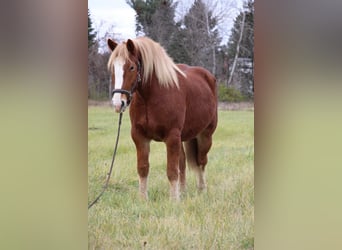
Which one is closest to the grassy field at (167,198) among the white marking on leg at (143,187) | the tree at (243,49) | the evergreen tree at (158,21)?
the white marking on leg at (143,187)

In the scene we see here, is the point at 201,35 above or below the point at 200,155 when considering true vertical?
above

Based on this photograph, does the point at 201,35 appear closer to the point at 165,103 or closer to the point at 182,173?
the point at 165,103

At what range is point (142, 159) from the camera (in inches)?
76.9

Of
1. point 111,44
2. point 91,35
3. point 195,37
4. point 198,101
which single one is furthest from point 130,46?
point 198,101

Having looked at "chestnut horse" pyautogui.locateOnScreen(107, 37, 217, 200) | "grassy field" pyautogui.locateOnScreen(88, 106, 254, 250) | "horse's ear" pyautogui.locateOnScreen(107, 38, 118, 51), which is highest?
"horse's ear" pyautogui.locateOnScreen(107, 38, 118, 51)

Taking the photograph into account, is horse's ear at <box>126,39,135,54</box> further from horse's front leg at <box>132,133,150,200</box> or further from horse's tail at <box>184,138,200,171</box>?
horse's tail at <box>184,138,200,171</box>

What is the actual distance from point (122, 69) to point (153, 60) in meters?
0.15

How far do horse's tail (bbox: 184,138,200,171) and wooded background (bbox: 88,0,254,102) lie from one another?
0.87 feet

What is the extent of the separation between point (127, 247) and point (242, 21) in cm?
113

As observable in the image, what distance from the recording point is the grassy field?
6.24 feet

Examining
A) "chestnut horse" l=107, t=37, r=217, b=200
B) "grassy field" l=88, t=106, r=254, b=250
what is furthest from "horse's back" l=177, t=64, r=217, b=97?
"grassy field" l=88, t=106, r=254, b=250

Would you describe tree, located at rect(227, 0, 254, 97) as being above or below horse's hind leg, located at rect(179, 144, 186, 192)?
above
